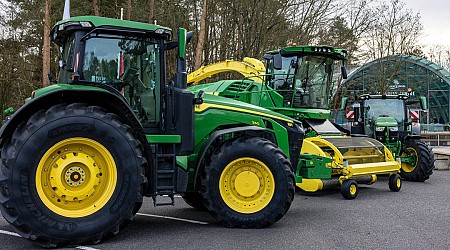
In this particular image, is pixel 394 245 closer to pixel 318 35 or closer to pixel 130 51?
pixel 130 51

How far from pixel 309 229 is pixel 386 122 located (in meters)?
8.01

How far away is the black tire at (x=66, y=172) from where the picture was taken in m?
5.32

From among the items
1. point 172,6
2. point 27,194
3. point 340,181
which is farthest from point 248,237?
point 172,6

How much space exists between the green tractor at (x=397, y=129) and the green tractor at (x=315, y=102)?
2.10 meters

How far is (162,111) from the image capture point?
6.46 m

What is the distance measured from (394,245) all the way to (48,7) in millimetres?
15188

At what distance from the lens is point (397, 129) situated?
1364 centimetres

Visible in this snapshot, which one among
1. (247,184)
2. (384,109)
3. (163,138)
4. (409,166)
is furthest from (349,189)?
(384,109)

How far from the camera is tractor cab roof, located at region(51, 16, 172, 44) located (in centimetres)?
604

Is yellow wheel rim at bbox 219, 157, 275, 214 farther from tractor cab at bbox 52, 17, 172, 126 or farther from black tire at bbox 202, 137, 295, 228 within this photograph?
Answer: tractor cab at bbox 52, 17, 172, 126

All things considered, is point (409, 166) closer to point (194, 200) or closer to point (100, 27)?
point (194, 200)

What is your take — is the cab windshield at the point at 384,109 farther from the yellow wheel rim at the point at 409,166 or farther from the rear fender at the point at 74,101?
the rear fender at the point at 74,101

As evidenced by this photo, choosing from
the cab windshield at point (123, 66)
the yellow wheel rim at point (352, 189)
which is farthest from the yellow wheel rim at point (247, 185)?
the yellow wheel rim at point (352, 189)

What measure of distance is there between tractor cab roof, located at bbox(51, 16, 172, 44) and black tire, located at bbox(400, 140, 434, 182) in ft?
29.3
